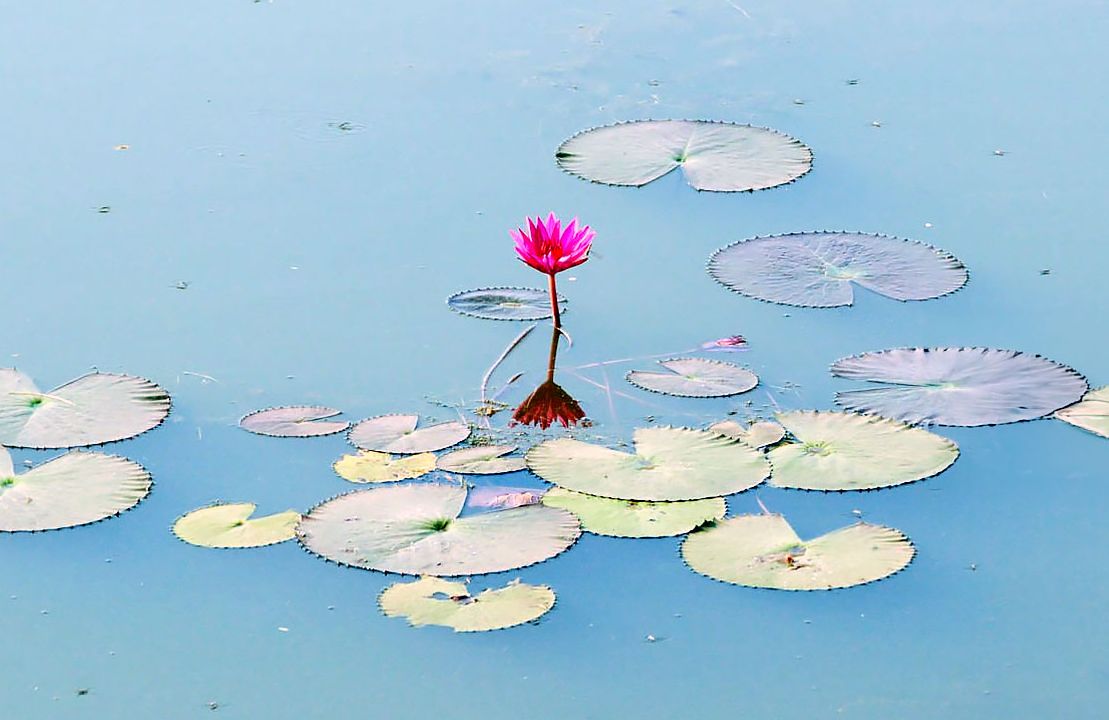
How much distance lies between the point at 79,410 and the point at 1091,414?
203cm

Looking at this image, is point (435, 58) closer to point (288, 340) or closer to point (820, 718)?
point (288, 340)

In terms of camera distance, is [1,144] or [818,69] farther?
[818,69]

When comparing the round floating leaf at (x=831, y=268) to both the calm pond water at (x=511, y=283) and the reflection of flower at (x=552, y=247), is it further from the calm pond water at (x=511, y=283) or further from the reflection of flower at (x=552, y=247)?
the reflection of flower at (x=552, y=247)

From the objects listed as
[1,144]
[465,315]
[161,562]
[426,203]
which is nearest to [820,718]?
[161,562]

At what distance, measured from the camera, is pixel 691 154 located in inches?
155

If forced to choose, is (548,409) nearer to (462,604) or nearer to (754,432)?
(754,432)

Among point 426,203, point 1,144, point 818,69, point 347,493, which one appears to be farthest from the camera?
point 818,69

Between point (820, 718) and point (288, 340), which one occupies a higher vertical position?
point (288, 340)

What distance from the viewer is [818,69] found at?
178 inches

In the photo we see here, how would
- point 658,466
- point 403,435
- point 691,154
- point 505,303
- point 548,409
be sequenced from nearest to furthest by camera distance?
point 658,466
point 403,435
point 548,409
point 505,303
point 691,154

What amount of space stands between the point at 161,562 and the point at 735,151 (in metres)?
2.02

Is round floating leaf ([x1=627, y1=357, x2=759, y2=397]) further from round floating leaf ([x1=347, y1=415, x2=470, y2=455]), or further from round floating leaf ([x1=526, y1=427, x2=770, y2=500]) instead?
round floating leaf ([x1=347, y1=415, x2=470, y2=455])

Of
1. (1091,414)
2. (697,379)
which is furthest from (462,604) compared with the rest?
(1091,414)

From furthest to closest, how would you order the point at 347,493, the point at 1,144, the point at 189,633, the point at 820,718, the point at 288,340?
1. the point at 1,144
2. the point at 288,340
3. the point at 347,493
4. the point at 189,633
5. the point at 820,718
